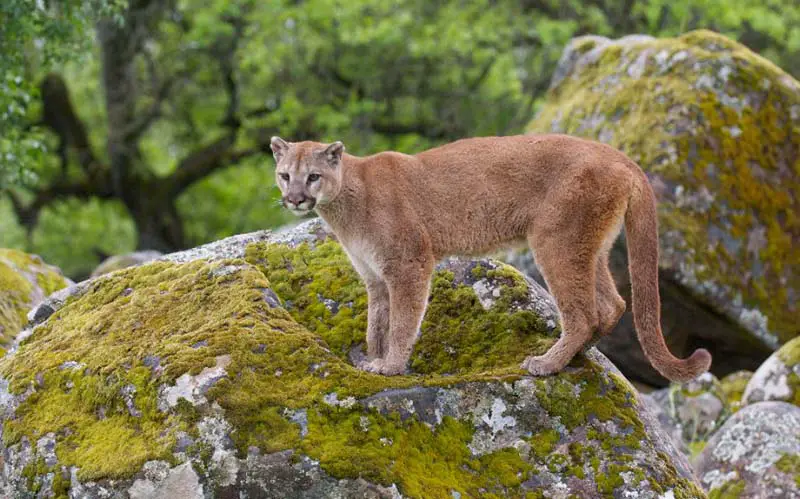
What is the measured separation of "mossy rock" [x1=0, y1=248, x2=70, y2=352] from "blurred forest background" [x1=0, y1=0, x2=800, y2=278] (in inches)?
546

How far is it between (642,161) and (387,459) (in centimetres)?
805

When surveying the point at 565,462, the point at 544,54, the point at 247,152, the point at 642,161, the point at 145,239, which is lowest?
the point at 145,239

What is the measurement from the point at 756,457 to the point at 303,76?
1963 cm

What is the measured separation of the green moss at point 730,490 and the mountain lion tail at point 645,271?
6.62 feet

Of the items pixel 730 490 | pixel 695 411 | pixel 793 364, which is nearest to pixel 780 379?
pixel 793 364

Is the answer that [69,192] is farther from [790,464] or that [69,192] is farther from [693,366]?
[693,366]

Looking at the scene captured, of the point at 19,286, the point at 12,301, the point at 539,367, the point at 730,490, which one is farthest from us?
the point at 19,286

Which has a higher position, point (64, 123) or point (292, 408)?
point (292, 408)

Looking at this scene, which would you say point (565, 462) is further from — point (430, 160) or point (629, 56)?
point (629, 56)

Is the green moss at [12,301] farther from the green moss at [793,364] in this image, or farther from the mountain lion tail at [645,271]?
the green moss at [793,364]

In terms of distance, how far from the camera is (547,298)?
7.88 metres

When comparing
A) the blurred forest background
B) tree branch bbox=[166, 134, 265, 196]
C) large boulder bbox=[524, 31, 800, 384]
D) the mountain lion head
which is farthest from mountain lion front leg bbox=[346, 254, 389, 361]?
tree branch bbox=[166, 134, 265, 196]

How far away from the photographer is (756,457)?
29.1 feet

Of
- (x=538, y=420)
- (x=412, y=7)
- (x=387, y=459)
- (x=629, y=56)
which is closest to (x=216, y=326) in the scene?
(x=387, y=459)
